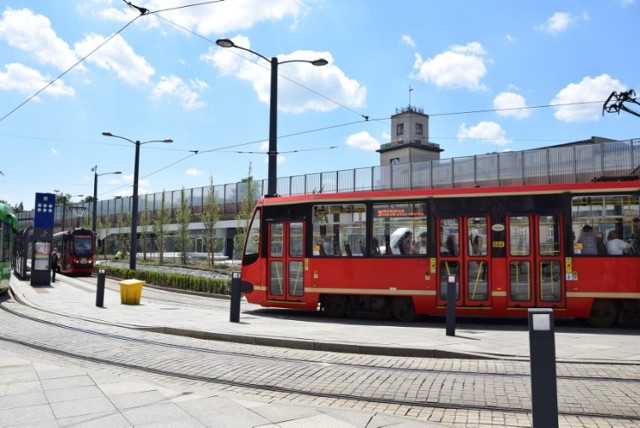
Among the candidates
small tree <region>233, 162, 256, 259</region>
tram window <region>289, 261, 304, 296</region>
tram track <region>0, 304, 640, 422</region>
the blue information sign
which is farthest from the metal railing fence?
tram track <region>0, 304, 640, 422</region>

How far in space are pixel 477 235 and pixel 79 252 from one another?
99.4ft

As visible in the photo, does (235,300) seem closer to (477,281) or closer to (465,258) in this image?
(465,258)

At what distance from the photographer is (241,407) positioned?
5.91 m

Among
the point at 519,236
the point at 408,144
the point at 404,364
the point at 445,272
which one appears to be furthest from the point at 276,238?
the point at 408,144

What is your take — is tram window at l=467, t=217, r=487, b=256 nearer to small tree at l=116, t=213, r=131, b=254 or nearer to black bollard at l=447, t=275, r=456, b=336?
black bollard at l=447, t=275, r=456, b=336

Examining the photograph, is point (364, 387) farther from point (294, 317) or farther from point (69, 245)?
point (69, 245)

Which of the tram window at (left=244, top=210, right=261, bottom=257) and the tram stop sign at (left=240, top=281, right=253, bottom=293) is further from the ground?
the tram window at (left=244, top=210, right=261, bottom=257)

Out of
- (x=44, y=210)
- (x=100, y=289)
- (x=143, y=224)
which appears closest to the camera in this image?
(x=100, y=289)

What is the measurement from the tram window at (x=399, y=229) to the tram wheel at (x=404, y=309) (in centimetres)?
116

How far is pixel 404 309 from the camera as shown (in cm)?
1401

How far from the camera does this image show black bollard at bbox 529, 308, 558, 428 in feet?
15.7

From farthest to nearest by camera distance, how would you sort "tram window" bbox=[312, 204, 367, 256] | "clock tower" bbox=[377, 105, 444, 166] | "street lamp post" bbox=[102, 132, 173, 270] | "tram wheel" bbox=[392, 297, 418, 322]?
"clock tower" bbox=[377, 105, 444, 166]
"street lamp post" bbox=[102, 132, 173, 270]
"tram window" bbox=[312, 204, 367, 256]
"tram wheel" bbox=[392, 297, 418, 322]

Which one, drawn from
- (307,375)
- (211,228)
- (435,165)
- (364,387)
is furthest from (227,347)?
(211,228)

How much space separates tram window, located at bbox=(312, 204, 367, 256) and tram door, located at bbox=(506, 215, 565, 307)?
3.54 metres
